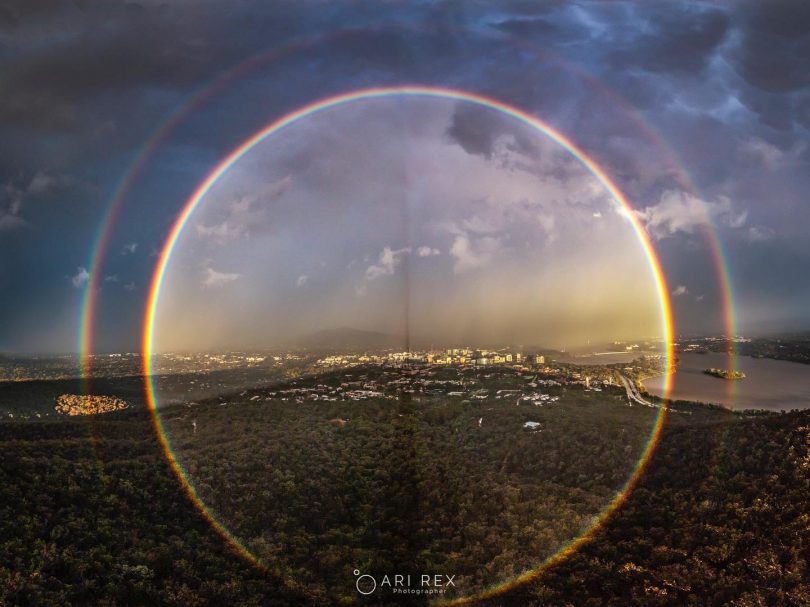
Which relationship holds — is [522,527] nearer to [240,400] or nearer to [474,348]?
[240,400]

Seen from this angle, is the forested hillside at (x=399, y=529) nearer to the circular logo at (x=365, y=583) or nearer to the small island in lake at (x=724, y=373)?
the circular logo at (x=365, y=583)

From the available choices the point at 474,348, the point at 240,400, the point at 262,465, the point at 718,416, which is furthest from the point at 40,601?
the point at 474,348

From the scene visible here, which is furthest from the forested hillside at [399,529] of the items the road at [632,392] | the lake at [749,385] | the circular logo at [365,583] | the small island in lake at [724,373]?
the small island in lake at [724,373]

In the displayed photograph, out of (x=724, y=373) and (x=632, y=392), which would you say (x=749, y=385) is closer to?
(x=724, y=373)

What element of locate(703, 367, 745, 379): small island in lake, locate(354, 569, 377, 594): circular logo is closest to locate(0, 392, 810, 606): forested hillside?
locate(354, 569, 377, 594): circular logo

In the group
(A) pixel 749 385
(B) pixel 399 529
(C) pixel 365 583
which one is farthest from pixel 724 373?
(C) pixel 365 583

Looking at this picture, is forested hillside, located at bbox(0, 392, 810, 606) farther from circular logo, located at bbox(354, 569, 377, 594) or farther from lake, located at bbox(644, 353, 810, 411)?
lake, located at bbox(644, 353, 810, 411)
